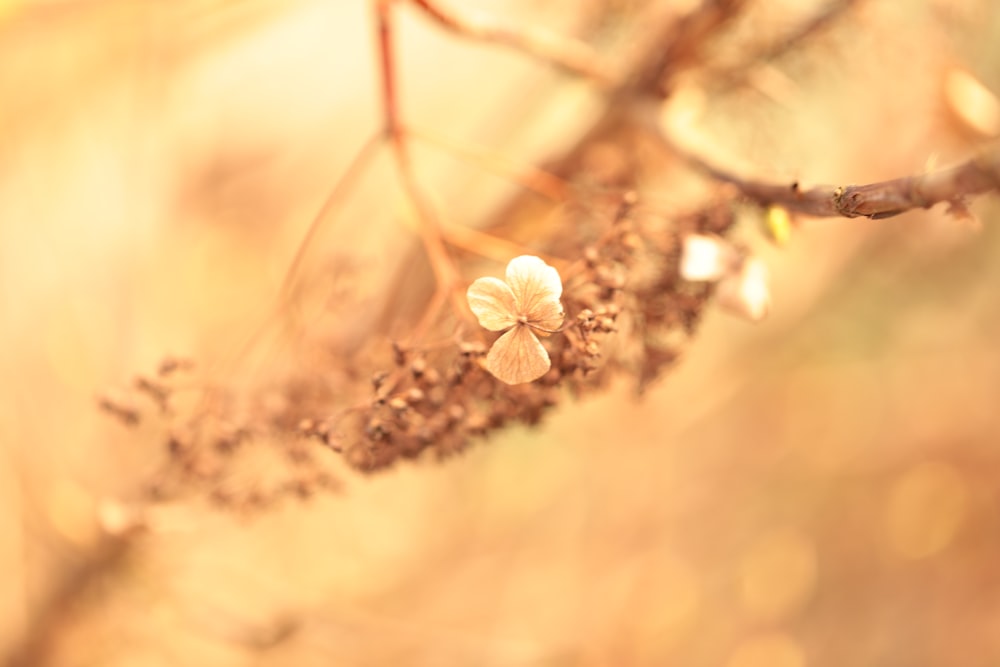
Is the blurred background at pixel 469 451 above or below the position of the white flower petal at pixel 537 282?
above

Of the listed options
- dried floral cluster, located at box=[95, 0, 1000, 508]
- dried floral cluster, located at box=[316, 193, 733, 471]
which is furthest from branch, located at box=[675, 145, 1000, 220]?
dried floral cluster, located at box=[316, 193, 733, 471]

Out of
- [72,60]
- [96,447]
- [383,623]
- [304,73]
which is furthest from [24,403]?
[304,73]

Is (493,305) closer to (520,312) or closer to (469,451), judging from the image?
(520,312)

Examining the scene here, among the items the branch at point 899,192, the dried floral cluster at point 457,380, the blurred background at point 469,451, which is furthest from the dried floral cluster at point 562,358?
the blurred background at point 469,451

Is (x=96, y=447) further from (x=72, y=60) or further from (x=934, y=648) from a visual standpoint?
(x=934, y=648)

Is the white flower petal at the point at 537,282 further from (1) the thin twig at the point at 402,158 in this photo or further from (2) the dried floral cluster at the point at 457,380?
(1) the thin twig at the point at 402,158

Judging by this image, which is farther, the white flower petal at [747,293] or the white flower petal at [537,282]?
the white flower petal at [747,293]

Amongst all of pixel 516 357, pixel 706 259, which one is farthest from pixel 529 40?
pixel 516 357

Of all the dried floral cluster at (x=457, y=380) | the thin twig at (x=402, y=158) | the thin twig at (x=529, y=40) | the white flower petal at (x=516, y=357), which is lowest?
the white flower petal at (x=516, y=357)
